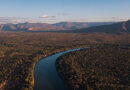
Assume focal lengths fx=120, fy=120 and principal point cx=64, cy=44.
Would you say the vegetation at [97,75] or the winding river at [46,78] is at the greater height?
the vegetation at [97,75]

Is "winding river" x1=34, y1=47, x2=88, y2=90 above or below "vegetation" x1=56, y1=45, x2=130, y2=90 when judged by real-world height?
below

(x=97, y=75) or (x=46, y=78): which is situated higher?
(x=97, y=75)

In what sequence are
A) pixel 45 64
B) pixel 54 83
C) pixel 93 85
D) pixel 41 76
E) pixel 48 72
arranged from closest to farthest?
pixel 93 85
pixel 54 83
pixel 41 76
pixel 48 72
pixel 45 64

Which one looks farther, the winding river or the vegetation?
the winding river

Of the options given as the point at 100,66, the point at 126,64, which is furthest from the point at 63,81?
the point at 126,64

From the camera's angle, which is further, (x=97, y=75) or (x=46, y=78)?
(x=46, y=78)

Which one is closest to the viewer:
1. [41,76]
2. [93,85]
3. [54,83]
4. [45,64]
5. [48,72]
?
[93,85]

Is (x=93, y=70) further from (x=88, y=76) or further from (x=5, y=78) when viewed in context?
(x=5, y=78)

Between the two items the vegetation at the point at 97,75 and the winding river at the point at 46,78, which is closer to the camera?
the vegetation at the point at 97,75

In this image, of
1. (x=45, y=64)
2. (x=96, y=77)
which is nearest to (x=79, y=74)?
(x=96, y=77)

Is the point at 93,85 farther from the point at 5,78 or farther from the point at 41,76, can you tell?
the point at 5,78

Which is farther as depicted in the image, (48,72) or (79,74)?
(48,72)
